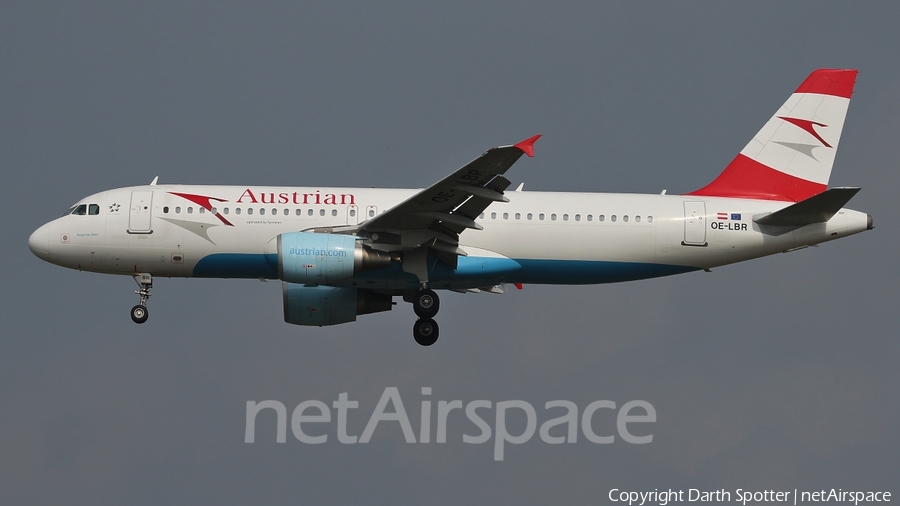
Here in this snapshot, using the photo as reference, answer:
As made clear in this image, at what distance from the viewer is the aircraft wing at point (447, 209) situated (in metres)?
32.5

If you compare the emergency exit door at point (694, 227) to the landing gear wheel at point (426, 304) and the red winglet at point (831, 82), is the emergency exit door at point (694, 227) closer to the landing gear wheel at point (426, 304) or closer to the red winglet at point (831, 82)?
the red winglet at point (831, 82)

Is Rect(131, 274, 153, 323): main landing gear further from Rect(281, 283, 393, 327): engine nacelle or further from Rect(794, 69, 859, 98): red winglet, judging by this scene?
Rect(794, 69, 859, 98): red winglet

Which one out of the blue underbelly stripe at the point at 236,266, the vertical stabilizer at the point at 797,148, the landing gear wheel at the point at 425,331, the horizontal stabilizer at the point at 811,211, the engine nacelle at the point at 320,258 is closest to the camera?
the engine nacelle at the point at 320,258

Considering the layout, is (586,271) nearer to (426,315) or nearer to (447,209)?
(426,315)

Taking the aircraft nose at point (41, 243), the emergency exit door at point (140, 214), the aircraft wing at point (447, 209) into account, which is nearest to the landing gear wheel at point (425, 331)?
the aircraft wing at point (447, 209)

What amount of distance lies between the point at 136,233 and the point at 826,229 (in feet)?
67.9

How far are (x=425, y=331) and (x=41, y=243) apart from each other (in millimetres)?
11955

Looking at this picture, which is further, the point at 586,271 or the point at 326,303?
the point at 326,303

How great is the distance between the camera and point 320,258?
1372 inches

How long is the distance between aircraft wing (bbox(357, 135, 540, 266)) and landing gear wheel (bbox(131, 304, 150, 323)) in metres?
7.67

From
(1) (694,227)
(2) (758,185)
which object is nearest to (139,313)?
(1) (694,227)

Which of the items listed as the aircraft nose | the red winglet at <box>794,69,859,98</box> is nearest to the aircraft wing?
the aircraft nose

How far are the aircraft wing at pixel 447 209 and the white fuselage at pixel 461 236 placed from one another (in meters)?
1.38

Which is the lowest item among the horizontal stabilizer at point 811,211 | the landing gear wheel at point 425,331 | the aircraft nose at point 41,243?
the landing gear wheel at point 425,331
